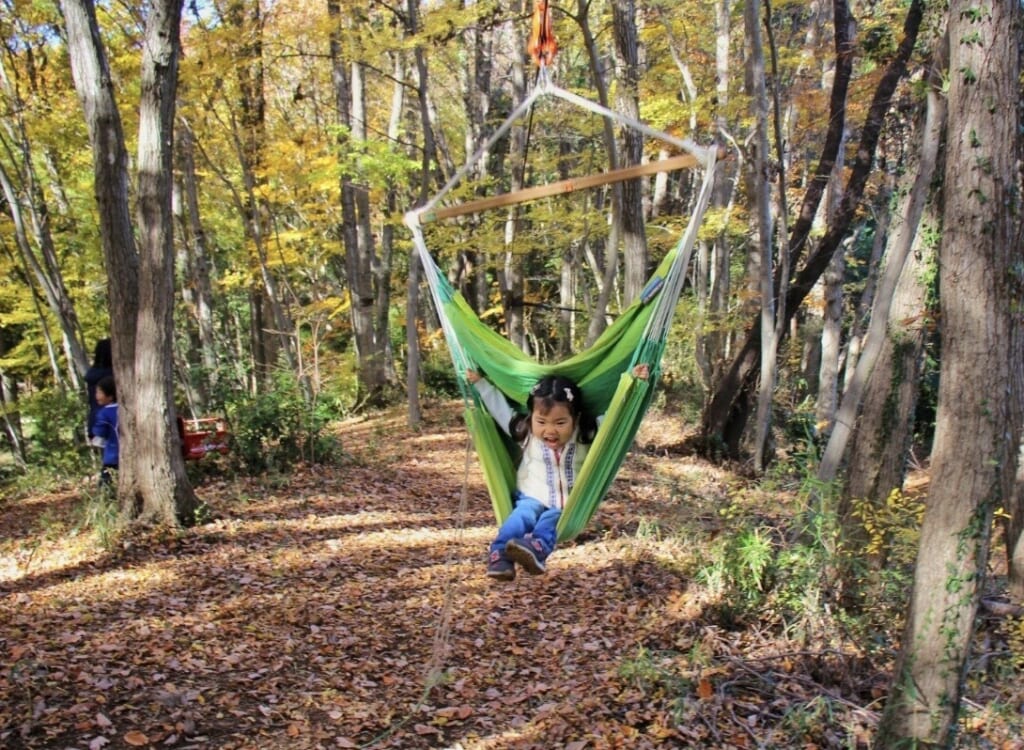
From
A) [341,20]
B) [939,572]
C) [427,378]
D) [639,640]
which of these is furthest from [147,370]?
[427,378]

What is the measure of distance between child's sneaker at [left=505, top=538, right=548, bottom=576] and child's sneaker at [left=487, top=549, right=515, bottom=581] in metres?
0.03

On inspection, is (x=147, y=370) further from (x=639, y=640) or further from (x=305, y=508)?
(x=639, y=640)

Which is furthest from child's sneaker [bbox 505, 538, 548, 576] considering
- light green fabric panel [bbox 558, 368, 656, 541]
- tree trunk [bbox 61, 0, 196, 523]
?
tree trunk [bbox 61, 0, 196, 523]

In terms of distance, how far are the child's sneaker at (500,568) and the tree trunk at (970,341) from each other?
4.23 ft

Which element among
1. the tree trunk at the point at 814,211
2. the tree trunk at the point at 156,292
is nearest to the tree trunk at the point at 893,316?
the tree trunk at the point at 814,211

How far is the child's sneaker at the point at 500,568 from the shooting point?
2.60 metres

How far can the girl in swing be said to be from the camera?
283 centimetres

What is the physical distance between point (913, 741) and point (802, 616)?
0.97 meters

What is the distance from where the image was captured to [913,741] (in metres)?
2.26

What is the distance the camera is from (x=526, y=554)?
8.52 ft

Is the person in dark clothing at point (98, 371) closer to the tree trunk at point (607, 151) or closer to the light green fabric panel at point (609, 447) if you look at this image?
the light green fabric panel at point (609, 447)

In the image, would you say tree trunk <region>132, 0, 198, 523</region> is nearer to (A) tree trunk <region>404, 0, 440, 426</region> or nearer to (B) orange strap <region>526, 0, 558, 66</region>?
(B) orange strap <region>526, 0, 558, 66</region>

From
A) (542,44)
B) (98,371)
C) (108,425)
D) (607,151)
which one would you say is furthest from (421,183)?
(542,44)

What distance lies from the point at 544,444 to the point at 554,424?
0.10 m
